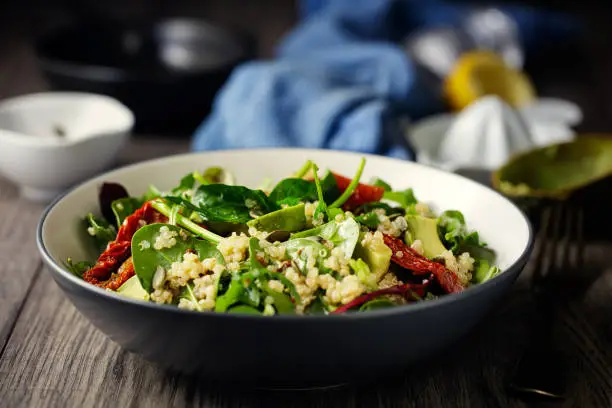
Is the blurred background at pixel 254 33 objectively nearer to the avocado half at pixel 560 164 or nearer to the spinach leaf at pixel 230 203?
the avocado half at pixel 560 164

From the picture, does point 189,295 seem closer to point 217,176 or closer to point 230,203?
point 230,203

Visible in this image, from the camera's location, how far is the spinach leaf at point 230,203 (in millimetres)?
1418

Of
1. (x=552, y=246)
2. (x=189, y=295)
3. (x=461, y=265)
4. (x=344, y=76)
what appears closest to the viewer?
(x=189, y=295)

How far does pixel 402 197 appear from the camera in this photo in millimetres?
1598

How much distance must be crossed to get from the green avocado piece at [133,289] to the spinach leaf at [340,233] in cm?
25

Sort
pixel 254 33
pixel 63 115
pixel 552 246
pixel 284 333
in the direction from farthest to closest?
pixel 254 33, pixel 63 115, pixel 552 246, pixel 284 333

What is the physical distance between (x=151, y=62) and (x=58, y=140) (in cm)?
97

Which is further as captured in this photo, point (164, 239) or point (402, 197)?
point (402, 197)

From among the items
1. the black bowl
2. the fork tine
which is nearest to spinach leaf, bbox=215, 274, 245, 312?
the fork tine

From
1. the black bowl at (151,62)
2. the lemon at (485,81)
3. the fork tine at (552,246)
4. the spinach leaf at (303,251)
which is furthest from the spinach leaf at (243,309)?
the lemon at (485,81)

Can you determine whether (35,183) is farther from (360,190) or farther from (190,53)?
(190,53)

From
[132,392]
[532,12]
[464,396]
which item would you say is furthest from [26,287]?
[532,12]

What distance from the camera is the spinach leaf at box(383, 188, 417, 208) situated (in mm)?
1595

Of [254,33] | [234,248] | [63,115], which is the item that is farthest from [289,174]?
[254,33]
